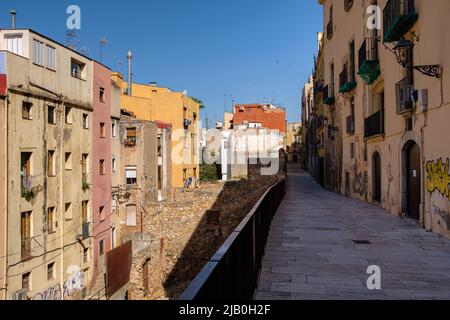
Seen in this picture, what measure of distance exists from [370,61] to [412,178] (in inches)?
214

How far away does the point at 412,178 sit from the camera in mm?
12602

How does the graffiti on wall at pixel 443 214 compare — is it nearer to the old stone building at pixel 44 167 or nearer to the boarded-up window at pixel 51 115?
the old stone building at pixel 44 167

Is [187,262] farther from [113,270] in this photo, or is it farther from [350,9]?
[350,9]

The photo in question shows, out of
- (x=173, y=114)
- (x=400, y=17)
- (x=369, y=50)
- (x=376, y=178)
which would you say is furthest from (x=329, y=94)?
(x=173, y=114)

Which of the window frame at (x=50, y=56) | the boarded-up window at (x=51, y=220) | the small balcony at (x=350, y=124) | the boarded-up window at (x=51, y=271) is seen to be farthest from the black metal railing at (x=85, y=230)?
the small balcony at (x=350, y=124)

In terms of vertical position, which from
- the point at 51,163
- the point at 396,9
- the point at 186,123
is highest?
the point at 396,9

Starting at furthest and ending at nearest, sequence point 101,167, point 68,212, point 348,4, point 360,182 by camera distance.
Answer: point 101,167, point 68,212, point 348,4, point 360,182

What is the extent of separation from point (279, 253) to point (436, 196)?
204 inches

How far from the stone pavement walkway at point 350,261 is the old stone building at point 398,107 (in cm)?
136

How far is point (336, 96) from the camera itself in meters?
25.7

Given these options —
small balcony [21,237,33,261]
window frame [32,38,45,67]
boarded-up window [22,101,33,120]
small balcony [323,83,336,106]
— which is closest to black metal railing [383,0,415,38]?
small balcony [323,83,336,106]

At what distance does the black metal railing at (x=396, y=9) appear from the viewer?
37.2 ft

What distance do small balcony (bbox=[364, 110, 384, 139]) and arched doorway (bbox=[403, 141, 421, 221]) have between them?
254 centimetres

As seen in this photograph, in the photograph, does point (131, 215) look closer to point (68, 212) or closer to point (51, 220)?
point (68, 212)
